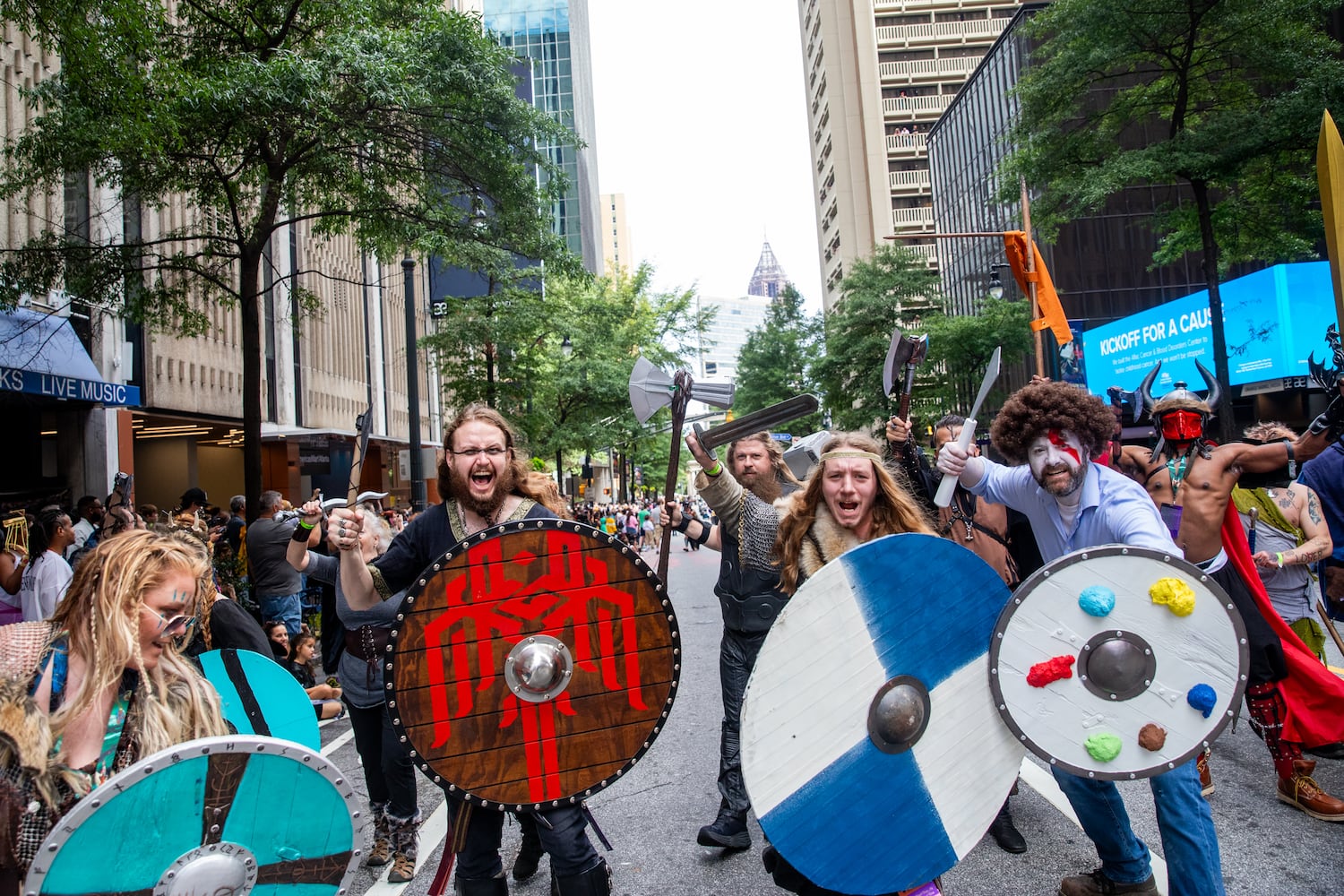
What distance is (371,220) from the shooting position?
35.7 feet

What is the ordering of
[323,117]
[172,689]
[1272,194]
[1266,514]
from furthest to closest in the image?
[1272,194], [323,117], [1266,514], [172,689]

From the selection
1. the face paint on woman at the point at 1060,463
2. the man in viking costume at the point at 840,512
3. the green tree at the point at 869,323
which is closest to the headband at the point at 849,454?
the man in viking costume at the point at 840,512

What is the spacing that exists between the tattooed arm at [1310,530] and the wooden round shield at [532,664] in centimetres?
374

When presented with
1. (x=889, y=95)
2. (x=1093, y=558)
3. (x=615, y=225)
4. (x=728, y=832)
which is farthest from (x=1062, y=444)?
(x=615, y=225)

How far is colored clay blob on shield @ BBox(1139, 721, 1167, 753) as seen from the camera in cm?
232

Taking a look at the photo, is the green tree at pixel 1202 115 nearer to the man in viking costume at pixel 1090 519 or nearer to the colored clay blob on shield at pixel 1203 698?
the man in viking costume at pixel 1090 519

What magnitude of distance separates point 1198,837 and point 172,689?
107 inches

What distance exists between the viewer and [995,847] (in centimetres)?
371

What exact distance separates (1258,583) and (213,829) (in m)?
3.78

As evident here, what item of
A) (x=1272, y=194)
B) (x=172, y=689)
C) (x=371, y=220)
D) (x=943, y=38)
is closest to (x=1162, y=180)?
(x=1272, y=194)

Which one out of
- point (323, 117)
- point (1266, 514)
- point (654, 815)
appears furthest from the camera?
point (323, 117)

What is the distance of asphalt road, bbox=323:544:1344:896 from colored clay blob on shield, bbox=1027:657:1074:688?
0.89 feet

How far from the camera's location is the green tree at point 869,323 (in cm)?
3075

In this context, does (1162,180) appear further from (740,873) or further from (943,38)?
(943,38)
